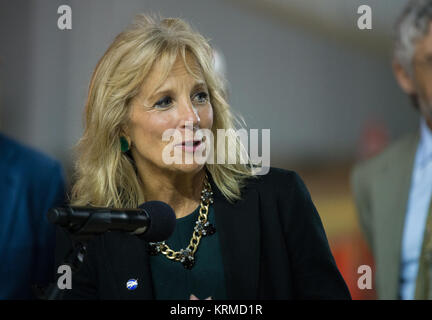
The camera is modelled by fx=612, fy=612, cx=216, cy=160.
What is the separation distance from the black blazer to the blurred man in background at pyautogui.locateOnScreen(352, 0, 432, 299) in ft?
1.50

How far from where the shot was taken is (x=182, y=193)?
1.49 m

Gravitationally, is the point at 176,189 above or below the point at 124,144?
below

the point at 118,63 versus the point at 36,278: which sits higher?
the point at 118,63

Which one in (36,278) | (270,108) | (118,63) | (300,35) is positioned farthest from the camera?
(300,35)

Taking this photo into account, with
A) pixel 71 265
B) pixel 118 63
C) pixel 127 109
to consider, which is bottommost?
pixel 71 265

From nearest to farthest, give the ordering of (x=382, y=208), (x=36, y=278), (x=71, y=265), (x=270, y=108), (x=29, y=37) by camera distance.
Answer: (x=71, y=265)
(x=382, y=208)
(x=36, y=278)
(x=270, y=108)
(x=29, y=37)

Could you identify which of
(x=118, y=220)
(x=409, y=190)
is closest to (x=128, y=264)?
(x=118, y=220)

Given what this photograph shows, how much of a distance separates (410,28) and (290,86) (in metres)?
1.84

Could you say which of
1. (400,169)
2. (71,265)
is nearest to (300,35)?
(400,169)

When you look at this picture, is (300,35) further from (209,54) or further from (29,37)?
(209,54)

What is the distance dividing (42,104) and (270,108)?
1366mm

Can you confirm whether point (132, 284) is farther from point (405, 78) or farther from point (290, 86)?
point (290, 86)

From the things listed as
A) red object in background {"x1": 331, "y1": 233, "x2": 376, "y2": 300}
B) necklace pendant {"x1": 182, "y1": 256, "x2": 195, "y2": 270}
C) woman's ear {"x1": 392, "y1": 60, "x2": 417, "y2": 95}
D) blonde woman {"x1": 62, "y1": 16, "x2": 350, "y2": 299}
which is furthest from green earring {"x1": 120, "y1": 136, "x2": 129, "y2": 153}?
red object in background {"x1": 331, "y1": 233, "x2": 376, "y2": 300}

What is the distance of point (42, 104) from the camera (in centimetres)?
360
